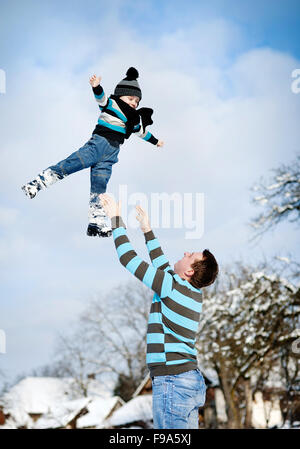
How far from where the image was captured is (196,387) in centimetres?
269

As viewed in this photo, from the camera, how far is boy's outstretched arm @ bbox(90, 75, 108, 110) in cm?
294

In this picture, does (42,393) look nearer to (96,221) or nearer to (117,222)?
(96,221)

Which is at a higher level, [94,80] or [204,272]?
A: [94,80]

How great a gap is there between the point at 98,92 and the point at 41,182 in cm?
76

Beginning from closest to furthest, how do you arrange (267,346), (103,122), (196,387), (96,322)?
(196,387), (103,122), (267,346), (96,322)

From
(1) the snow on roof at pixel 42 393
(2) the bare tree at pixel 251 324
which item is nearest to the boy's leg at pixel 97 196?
(2) the bare tree at pixel 251 324

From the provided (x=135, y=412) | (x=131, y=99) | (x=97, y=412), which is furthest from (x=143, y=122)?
(x=97, y=412)

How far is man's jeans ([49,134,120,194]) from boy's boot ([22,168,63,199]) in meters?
0.03

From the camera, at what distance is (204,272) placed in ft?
9.24

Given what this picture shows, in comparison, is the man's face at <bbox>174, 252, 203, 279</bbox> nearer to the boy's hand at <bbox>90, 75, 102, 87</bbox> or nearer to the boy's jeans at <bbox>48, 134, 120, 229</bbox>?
the boy's jeans at <bbox>48, 134, 120, 229</bbox>
